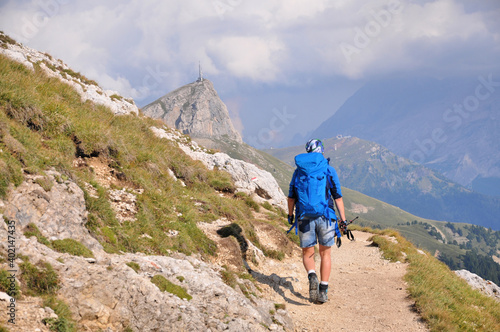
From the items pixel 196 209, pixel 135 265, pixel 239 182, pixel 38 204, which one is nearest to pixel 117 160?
pixel 196 209

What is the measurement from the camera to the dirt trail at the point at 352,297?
26.8 feet

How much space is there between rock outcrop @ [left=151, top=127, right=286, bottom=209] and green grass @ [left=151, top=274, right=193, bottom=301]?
17.9 metres

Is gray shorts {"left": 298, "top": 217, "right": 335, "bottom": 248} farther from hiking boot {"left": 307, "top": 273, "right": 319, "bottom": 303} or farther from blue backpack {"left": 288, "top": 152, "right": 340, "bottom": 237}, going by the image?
hiking boot {"left": 307, "top": 273, "right": 319, "bottom": 303}

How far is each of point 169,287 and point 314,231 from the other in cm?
415

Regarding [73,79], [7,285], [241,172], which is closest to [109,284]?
[7,285]

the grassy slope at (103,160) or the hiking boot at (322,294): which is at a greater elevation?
the grassy slope at (103,160)

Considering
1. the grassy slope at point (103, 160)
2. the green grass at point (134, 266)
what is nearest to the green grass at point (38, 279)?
the green grass at point (134, 266)

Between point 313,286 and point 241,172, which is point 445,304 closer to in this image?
point 313,286

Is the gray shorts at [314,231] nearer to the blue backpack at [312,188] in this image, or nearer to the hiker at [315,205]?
the hiker at [315,205]

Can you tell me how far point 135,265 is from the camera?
671 cm

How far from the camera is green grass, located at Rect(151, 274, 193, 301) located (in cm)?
625

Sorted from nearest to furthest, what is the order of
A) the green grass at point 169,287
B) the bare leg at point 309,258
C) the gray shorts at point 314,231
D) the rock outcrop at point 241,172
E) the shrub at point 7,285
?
1. the shrub at point 7,285
2. the green grass at point 169,287
3. the gray shorts at point 314,231
4. the bare leg at point 309,258
5. the rock outcrop at point 241,172

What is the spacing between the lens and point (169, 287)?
20.7 feet

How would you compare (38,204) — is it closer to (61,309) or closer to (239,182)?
(61,309)
